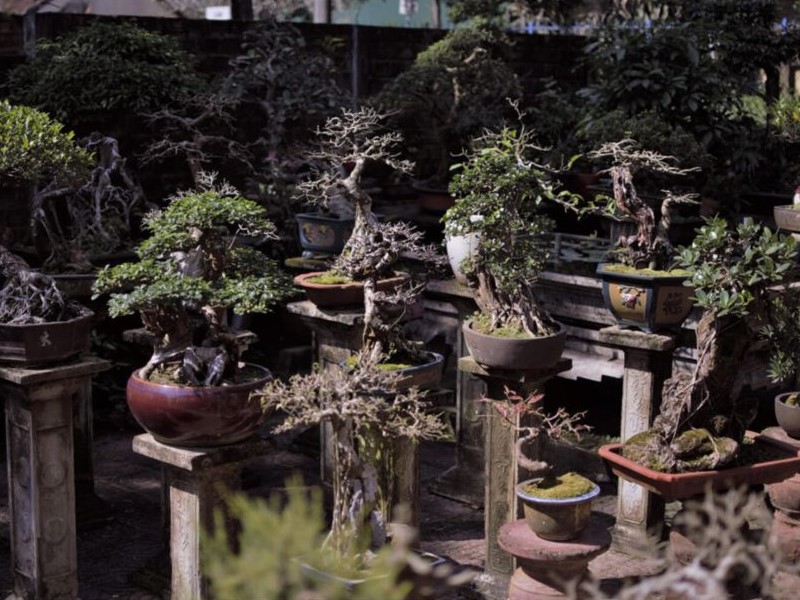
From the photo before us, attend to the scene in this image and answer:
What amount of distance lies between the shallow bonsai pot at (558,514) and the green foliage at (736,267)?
39.5 inches

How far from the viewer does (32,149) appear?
20.7ft

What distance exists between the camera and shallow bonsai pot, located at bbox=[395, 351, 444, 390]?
6129 millimetres

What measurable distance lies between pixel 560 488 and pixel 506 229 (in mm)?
1441

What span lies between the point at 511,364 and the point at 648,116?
429 centimetres

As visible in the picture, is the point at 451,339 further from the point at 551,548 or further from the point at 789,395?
the point at 551,548

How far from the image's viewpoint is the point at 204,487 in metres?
Result: 5.63

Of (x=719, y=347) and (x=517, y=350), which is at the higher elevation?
(x=719, y=347)

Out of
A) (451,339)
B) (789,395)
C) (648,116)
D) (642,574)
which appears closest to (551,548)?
(642,574)

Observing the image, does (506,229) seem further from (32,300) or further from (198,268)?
(32,300)

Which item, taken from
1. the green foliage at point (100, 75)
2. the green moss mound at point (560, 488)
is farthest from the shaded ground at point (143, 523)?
the green foliage at point (100, 75)

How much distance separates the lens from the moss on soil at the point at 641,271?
255 inches

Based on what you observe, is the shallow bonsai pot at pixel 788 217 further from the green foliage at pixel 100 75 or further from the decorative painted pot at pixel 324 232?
the green foliage at pixel 100 75

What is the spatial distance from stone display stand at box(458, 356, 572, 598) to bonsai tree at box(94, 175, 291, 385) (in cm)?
125

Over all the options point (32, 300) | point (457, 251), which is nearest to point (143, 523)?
point (32, 300)
